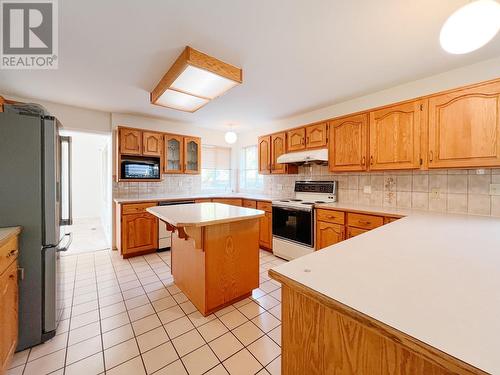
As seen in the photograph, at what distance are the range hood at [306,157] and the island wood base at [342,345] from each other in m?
2.50

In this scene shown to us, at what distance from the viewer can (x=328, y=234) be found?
276cm

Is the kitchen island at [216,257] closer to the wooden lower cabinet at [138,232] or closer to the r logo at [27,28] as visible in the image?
the wooden lower cabinet at [138,232]

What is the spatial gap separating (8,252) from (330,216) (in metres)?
2.91

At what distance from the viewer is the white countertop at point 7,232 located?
4.22 feet

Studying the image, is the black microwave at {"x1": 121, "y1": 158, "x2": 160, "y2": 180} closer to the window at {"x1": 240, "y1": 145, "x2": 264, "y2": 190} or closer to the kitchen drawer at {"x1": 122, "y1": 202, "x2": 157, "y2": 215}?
the kitchen drawer at {"x1": 122, "y1": 202, "x2": 157, "y2": 215}

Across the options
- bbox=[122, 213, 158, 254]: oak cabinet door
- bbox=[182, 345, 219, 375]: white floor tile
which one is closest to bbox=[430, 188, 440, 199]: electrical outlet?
bbox=[182, 345, 219, 375]: white floor tile

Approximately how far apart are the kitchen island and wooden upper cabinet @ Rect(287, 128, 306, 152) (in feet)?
5.77

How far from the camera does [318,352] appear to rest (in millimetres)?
759

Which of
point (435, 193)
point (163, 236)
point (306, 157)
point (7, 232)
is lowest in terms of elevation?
point (163, 236)

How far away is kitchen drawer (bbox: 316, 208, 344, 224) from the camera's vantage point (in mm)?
2650

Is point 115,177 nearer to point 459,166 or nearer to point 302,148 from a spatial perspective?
point 302,148

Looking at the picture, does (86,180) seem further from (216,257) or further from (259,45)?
(259,45)

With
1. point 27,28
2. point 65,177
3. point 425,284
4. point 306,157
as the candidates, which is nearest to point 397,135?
point 306,157

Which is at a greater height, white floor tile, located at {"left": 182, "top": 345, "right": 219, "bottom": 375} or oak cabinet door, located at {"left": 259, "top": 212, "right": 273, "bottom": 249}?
oak cabinet door, located at {"left": 259, "top": 212, "right": 273, "bottom": 249}
